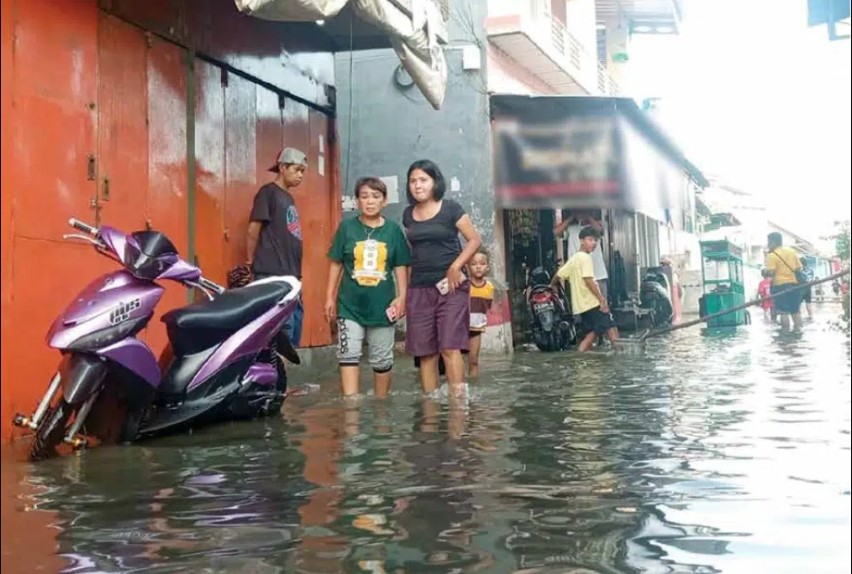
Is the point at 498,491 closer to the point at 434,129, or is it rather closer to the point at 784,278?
the point at 784,278

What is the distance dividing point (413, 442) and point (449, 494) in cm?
104

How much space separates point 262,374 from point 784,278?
10.3 ft

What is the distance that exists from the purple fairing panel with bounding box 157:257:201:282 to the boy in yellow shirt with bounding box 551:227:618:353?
233 inches

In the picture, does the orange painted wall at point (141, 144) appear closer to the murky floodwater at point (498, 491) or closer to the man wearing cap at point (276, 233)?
the man wearing cap at point (276, 233)

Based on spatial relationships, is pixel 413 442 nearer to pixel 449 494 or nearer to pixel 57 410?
pixel 449 494

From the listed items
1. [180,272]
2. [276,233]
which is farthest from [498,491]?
[276,233]

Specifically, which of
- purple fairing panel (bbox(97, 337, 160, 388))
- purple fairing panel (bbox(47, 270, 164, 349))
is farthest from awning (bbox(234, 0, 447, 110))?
purple fairing panel (bbox(97, 337, 160, 388))

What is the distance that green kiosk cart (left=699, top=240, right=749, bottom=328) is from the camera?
151 inches

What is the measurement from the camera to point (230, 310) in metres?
4.31

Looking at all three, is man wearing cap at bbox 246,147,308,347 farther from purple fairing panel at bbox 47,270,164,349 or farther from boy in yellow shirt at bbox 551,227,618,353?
boy in yellow shirt at bbox 551,227,618,353

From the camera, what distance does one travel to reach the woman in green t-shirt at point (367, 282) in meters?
5.37

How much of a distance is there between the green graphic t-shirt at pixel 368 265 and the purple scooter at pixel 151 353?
0.61 m

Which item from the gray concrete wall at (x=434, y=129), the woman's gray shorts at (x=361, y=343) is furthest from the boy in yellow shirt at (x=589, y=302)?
the woman's gray shorts at (x=361, y=343)

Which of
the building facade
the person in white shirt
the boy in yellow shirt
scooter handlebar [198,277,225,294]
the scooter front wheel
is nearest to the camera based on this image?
the scooter front wheel
